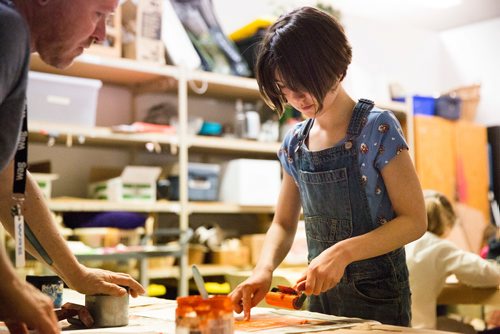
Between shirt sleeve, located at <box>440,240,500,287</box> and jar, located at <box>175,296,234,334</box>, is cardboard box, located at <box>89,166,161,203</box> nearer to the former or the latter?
shirt sleeve, located at <box>440,240,500,287</box>

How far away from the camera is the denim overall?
155cm

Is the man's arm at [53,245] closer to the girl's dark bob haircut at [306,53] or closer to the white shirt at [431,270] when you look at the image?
the girl's dark bob haircut at [306,53]

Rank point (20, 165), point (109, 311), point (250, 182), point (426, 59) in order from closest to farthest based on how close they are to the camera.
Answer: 1. point (20, 165)
2. point (109, 311)
3. point (250, 182)
4. point (426, 59)

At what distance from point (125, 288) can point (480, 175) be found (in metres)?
5.46

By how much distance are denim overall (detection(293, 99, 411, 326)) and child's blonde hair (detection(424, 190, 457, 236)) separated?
1309 millimetres

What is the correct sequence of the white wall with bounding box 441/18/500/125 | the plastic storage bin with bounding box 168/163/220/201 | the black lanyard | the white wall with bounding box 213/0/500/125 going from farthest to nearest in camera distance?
the white wall with bounding box 441/18/500/125 < the white wall with bounding box 213/0/500/125 < the plastic storage bin with bounding box 168/163/220/201 < the black lanyard

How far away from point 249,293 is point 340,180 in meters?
0.37

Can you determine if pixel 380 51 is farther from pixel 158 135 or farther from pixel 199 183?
pixel 158 135

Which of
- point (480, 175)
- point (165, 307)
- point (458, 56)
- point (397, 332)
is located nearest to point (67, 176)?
point (165, 307)

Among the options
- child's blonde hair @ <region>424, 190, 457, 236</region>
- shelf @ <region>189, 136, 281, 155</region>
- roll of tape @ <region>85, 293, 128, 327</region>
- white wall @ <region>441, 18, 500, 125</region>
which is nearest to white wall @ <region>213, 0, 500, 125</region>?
white wall @ <region>441, 18, 500, 125</region>

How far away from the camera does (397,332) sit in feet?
3.88

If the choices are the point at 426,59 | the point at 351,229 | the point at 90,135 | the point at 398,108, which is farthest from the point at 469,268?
the point at 426,59

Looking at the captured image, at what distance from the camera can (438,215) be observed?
2.88 m

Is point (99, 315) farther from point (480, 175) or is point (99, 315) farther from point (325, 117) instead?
point (480, 175)
